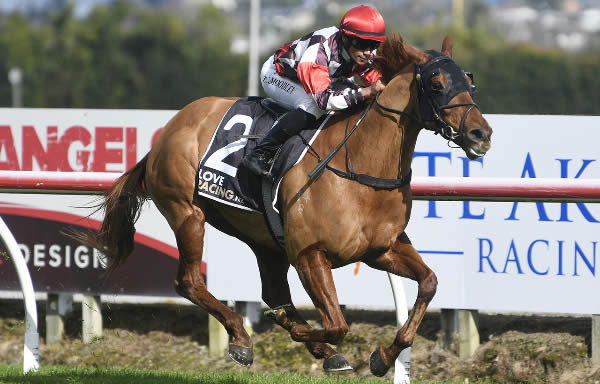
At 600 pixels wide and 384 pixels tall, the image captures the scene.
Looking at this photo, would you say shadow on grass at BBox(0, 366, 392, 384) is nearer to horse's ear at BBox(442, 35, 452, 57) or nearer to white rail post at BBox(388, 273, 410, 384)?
white rail post at BBox(388, 273, 410, 384)

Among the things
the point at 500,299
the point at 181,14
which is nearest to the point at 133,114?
the point at 500,299

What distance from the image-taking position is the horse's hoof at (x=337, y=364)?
441cm

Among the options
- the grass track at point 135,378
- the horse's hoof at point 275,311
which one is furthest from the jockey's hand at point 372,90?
the grass track at point 135,378

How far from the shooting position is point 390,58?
429 centimetres

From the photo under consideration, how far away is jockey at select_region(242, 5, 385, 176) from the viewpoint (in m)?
4.24

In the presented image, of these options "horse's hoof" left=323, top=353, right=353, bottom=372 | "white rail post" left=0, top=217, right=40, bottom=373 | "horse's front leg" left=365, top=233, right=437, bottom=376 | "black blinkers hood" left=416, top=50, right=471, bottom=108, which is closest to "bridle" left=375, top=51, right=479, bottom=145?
"black blinkers hood" left=416, top=50, right=471, bottom=108

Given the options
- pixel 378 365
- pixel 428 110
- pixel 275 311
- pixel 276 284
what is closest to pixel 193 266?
pixel 276 284

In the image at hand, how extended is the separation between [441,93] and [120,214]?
200cm

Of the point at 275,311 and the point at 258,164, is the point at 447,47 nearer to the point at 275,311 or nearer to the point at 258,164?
the point at 258,164

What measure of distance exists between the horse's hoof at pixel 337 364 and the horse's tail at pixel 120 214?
54.0 inches

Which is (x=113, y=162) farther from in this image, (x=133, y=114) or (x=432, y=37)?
(x=432, y=37)

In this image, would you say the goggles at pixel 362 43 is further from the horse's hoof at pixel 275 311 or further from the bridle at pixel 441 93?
the horse's hoof at pixel 275 311

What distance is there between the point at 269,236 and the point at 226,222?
0.34 metres

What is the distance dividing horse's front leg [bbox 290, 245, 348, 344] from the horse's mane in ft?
2.73
